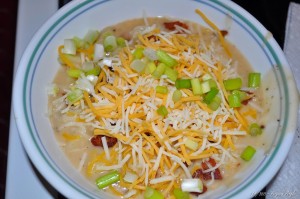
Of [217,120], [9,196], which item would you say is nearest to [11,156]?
[9,196]

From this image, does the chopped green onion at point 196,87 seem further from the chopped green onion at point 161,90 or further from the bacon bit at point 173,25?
the bacon bit at point 173,25

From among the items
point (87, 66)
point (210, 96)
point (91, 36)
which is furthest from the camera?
point (91, 36)

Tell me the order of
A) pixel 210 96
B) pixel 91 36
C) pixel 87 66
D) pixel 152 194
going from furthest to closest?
1. pixel 91 36
2. pixel 87 66
3. pixel 210 96
4. pixel 152 194

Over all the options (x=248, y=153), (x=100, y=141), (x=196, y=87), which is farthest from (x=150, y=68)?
(x=248, y=153)

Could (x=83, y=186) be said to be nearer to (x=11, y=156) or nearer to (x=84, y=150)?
(x=84, y=150)

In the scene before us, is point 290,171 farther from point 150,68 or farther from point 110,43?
point 110,43

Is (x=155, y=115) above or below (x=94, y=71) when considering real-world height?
below

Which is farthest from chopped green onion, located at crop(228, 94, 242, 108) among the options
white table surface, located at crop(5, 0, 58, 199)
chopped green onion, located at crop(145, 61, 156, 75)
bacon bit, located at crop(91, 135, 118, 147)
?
white table surface, located at crop(5, 0, 58, 199)

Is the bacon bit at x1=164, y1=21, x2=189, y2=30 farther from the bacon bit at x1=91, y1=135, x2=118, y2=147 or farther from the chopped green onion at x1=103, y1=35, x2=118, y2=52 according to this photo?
the bacon bit at x1=91, y1=135, x2=118, y2=147
